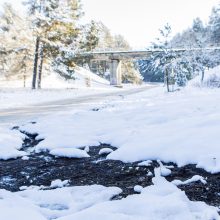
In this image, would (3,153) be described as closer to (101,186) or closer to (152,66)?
(101,186)

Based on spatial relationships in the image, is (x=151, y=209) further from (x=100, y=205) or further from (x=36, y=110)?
(x=36, y=110)

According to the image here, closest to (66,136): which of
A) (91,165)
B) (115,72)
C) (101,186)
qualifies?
(91,165)

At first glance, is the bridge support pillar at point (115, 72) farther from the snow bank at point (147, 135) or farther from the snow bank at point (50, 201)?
the snow bank at point (50, 201)

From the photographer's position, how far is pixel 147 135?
7.90 metres

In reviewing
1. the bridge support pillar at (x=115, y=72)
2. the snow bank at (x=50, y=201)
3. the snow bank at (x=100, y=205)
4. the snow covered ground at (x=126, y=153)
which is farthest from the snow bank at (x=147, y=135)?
the bridge support pillar at (x=115, y=72)

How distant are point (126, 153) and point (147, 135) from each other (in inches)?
45.0

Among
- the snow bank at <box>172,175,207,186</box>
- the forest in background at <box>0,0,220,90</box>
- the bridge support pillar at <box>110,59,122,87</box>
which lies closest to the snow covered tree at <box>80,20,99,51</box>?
the forest in background at <box>0,0,220,90</box>

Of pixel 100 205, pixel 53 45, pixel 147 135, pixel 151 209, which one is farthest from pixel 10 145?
pixel 53 45

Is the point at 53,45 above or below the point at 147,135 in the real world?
above

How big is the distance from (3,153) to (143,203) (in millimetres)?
4114

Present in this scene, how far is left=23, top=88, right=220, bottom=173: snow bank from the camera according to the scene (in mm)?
6341

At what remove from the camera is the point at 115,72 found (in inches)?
2670

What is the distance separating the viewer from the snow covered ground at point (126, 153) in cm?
407

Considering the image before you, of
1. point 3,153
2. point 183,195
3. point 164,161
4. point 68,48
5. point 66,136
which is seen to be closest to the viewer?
point 183,195
